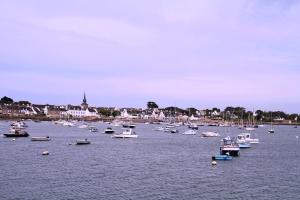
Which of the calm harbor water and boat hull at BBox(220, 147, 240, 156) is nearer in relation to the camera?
the calm harbor water

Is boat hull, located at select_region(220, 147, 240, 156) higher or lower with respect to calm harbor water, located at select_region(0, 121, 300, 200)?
higher

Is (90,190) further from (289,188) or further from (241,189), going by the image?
(289,188)

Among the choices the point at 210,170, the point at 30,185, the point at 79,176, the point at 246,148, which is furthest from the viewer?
the point at 246,148

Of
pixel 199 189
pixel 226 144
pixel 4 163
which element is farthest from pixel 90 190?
pixel 226 144

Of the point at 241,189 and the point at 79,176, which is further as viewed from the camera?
the point at 79,176

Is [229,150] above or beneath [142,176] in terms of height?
above

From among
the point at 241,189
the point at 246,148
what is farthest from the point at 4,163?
the point at 246,148

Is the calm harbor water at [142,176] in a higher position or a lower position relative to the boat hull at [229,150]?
lower

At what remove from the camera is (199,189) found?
1545 inches

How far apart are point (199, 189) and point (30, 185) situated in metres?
12.6

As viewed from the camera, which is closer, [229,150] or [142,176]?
[142,176]

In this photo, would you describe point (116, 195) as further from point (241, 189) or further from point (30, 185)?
point (241, 189)

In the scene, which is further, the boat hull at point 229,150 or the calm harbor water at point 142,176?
the boat hull at point 229,150

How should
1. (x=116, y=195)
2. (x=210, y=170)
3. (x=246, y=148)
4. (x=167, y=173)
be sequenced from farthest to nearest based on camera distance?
(x=246, y=148) → (x=210, y=170) → (x=167, y=173) → (x=116, y=195)
